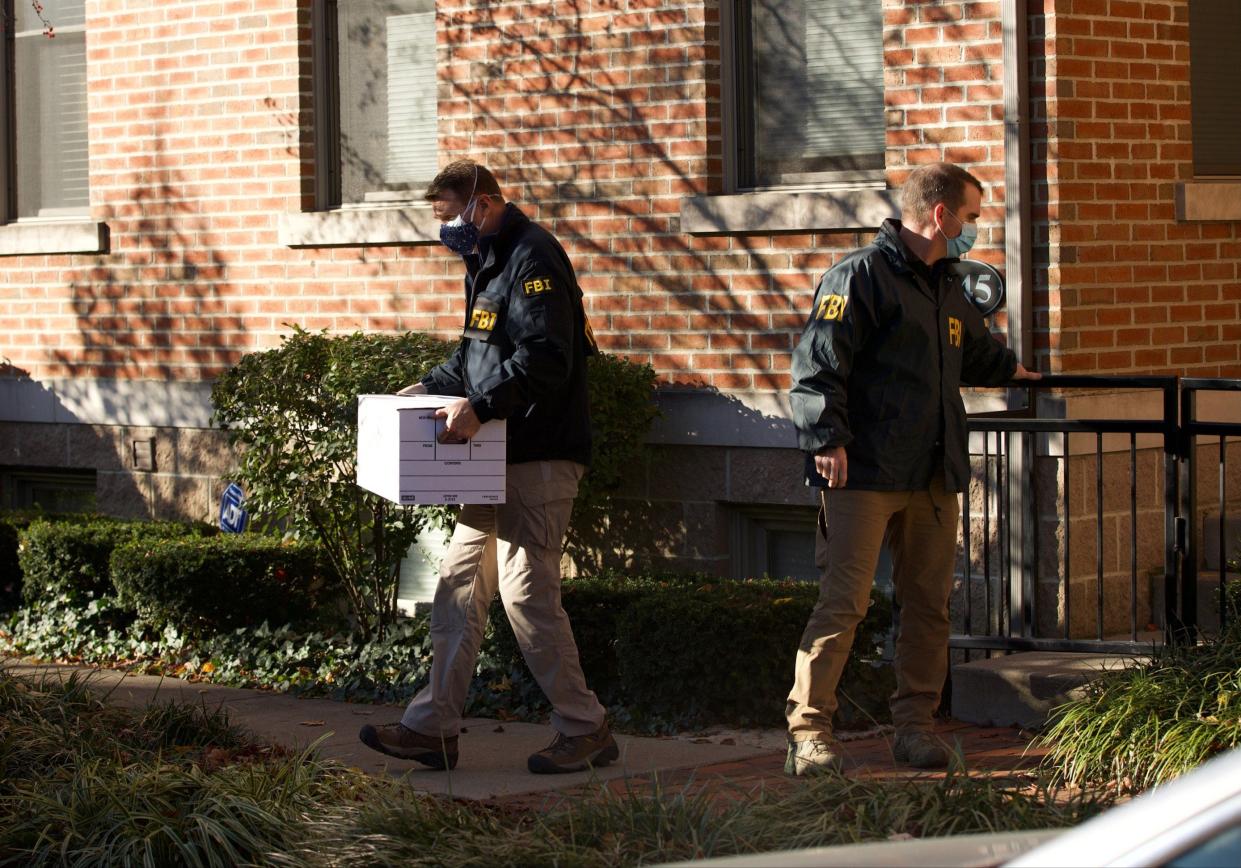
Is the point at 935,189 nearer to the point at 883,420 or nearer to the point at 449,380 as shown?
the point at 883,420

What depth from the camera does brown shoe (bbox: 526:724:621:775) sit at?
6660 millimetres

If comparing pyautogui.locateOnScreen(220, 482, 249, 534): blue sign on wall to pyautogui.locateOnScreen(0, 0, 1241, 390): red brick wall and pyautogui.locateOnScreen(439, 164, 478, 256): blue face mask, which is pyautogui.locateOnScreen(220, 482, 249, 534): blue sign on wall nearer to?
pyautogui.locateOnScreen(0, 0, 1241, 390): red brick wall

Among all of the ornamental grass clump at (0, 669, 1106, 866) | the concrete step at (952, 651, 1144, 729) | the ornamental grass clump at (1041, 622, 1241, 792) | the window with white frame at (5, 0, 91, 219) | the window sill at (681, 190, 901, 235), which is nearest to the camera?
the ornamental grass clump at (0, 669, 1106, 866)

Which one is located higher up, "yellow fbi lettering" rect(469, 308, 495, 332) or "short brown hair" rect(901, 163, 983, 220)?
"short brown hair" rect(901, 163, 983, 220)

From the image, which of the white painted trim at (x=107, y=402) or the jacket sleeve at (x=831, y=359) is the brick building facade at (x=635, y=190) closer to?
the white painted trim at (x=107, y=402)

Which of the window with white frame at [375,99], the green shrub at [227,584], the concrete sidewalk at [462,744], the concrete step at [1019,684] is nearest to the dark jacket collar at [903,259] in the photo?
the concrete step at [1019,684]

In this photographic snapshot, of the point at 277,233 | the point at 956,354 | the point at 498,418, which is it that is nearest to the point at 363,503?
the point at 277,233

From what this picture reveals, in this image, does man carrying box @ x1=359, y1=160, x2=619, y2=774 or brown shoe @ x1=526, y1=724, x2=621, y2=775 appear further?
brown shoe @ x1=526, y1=724, x2=621, y2=775

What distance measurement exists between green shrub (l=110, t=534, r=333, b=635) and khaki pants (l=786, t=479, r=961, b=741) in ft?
12.8

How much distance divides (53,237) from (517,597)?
6.38m

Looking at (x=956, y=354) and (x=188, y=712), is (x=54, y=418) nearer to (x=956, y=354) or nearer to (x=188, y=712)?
(x=188, y=712)

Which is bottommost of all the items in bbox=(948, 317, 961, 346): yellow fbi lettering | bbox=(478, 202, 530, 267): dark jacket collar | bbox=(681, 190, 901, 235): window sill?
bbox=(948, 317, 961, 346): yellow fbi lettering

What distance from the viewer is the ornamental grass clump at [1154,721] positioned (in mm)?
5945

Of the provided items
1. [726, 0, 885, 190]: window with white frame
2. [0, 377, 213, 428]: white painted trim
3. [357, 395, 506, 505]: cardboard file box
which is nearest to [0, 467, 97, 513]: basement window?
[0, 377, 213, 428]: white painted trim
